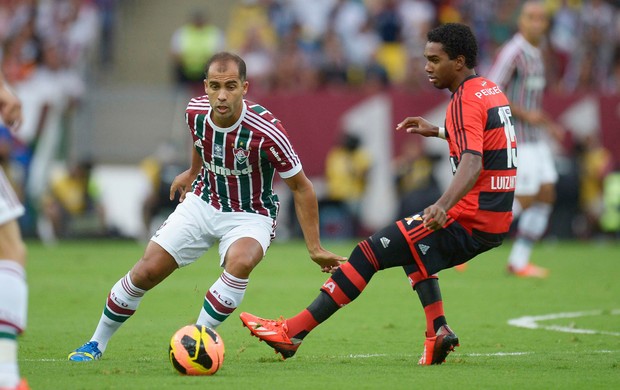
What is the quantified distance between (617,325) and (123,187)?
12933 millimetres

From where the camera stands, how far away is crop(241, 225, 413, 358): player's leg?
7449 mm

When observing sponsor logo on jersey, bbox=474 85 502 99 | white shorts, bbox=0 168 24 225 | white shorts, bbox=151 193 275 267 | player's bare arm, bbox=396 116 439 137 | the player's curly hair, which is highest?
the player's curly hair

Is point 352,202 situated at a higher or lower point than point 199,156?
lower

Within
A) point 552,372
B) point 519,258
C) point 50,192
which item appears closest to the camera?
point 552,372

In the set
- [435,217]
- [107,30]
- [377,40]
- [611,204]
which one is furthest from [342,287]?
[107,30]

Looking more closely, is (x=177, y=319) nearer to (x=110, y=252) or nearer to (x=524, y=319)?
(x=524, y=319)

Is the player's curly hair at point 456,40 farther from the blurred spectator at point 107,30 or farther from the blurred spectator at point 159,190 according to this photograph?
the blurred spectator at point 107,30

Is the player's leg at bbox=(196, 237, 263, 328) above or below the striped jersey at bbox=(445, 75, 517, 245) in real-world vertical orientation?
below

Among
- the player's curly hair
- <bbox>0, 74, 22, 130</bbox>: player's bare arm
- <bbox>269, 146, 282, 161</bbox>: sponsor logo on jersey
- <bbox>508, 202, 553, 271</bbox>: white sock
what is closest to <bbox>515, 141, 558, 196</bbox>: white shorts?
<bbox>508, 202, 553, 271</bbox>: white sock

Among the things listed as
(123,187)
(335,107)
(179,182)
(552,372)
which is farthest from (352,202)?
(552,372)

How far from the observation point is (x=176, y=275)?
15141 mm

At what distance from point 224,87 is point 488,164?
193 cm

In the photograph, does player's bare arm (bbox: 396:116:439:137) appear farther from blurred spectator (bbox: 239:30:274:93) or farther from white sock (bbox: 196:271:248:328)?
blurred spectator (bbox: 239:30:274:93)

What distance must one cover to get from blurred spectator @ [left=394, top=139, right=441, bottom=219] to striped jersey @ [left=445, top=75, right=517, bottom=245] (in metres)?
12.3
